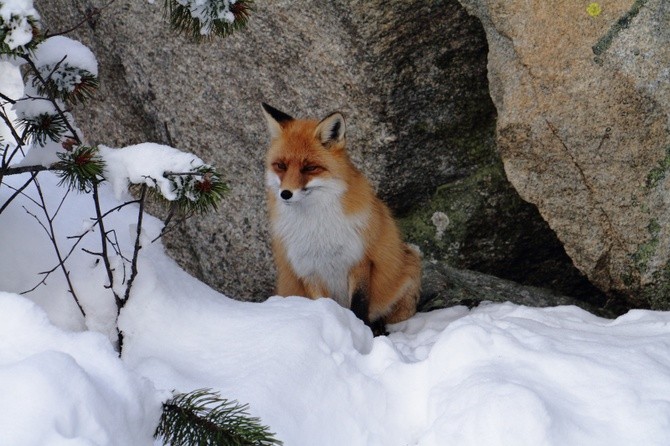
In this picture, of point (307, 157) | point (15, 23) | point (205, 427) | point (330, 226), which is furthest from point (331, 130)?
point (205, 427)

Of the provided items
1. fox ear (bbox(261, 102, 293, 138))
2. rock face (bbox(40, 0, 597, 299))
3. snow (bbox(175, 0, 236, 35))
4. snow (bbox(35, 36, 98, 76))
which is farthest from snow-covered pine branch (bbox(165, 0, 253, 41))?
rock face (bbox(40, 0, 597, 299))

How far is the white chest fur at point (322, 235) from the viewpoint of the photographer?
406 cm

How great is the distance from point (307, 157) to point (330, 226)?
0.38 metres

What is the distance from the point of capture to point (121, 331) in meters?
2.89

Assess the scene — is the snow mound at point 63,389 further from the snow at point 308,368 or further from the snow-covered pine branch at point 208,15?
the snow-covered pine branch at point 208,15

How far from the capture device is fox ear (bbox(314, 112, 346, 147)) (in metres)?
3.97

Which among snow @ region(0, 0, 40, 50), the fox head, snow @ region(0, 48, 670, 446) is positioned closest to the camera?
snow @ region(0, 48, 670, 446)

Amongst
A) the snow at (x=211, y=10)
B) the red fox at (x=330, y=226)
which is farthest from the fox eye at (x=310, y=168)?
the snow at (x=211, y=10)

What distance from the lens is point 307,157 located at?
13.1 ft

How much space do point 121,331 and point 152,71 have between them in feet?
8.67

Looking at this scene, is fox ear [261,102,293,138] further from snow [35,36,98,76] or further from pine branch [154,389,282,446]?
pine branch [154,389,282,446]

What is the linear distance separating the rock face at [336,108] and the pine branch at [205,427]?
278cm

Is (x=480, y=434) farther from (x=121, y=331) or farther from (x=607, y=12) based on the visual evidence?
(x=607, y=12)

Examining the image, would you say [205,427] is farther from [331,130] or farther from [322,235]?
[331,130]
